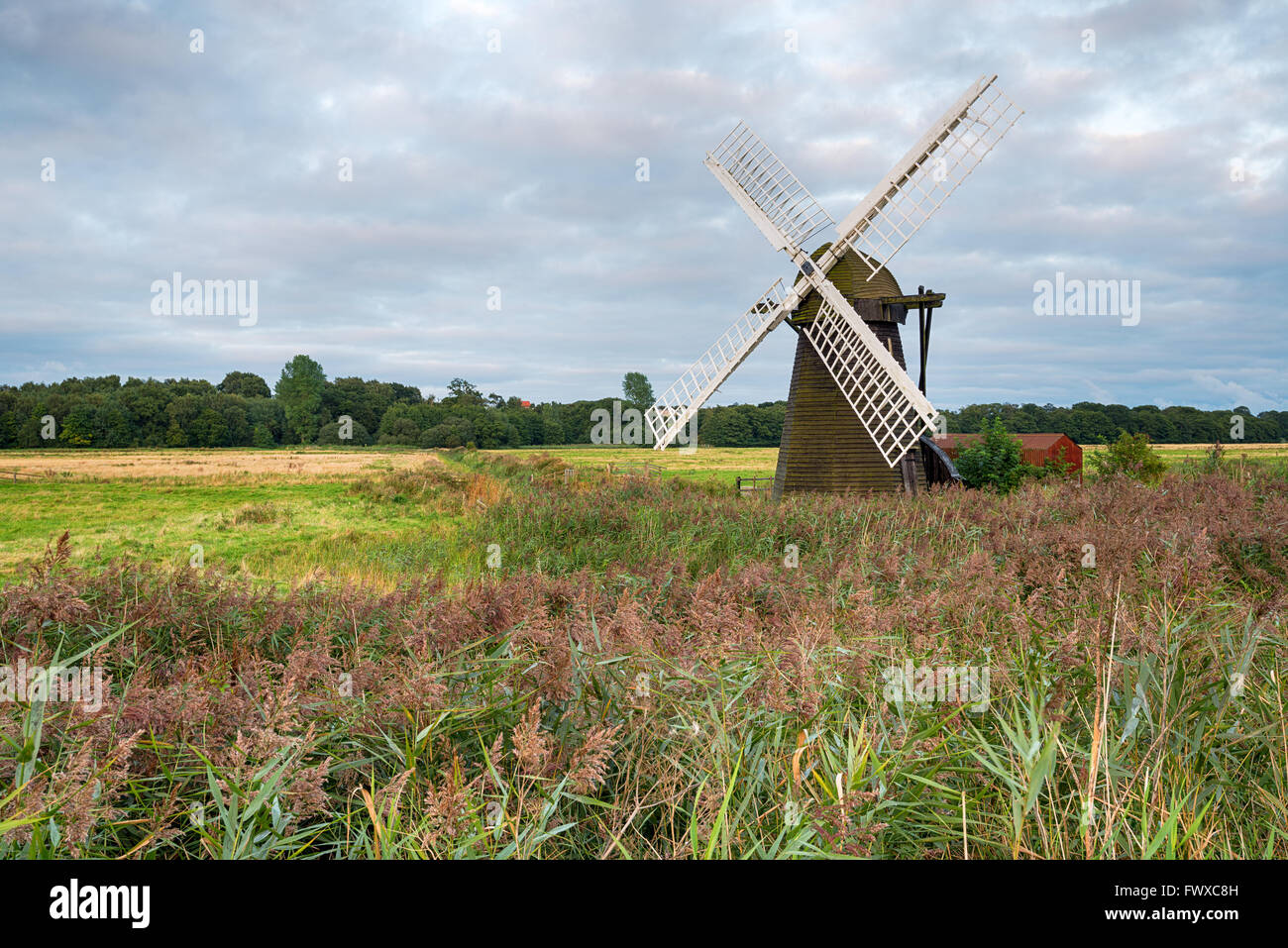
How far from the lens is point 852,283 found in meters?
19.9

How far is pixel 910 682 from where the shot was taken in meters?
3.03

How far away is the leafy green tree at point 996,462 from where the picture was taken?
76.3 ft

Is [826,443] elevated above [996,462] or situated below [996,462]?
above

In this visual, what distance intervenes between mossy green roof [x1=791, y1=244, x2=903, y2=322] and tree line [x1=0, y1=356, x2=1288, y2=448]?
36.3 meters

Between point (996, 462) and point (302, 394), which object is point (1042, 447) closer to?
point (996, 462)

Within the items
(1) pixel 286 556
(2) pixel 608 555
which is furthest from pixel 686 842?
(1) pixel 286 556

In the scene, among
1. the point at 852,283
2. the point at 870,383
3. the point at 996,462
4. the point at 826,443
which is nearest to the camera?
the point at 870,383

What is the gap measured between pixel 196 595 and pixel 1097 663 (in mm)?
6329

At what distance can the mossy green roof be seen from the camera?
19812 millimetres

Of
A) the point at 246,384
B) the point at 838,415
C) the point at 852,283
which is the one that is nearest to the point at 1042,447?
the point at 852,283

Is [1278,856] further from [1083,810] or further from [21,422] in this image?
[21,422]

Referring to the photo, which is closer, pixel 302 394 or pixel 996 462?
pixel 996 462

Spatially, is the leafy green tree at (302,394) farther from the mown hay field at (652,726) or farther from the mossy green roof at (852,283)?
the mown hay field at (652,726)

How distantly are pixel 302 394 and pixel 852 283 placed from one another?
343 feet
